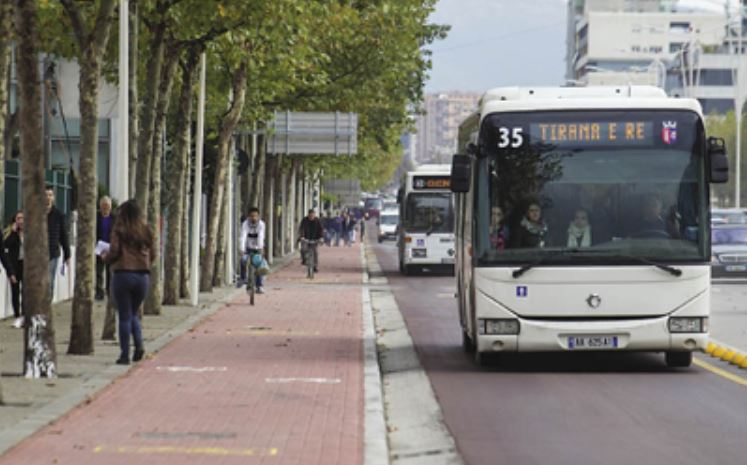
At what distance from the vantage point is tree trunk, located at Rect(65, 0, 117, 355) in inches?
728

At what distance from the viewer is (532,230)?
723 inches

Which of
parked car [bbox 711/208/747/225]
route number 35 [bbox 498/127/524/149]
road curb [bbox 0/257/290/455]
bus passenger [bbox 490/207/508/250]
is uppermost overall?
route number 35 [bbox 498/127/524/149]

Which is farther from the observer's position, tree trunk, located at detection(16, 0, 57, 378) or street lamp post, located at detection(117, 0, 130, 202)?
street lamp post, located at detection(117, 0, 130, 202)

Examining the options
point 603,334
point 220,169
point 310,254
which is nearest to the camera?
point 603,334

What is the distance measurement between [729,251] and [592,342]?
89.9 ft

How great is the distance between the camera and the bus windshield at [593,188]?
1822 cm

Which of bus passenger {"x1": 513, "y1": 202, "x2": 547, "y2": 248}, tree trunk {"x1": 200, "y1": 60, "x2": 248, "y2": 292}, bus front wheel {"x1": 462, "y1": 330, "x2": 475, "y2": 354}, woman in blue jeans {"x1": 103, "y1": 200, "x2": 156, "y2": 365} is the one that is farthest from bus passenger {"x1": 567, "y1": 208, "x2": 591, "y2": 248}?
tree trunk {"x1": 200, "y1": 60, "x2": 248, "y2": 292}

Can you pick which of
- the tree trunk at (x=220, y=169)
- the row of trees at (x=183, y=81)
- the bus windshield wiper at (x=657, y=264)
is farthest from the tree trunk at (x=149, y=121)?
the tree trunk at (x=220, y=169)

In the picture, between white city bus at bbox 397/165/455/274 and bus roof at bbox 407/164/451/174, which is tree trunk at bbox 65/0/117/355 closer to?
white city bus at bbox 397/165/455/274

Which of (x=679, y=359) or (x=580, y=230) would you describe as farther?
(x=679, y=359)

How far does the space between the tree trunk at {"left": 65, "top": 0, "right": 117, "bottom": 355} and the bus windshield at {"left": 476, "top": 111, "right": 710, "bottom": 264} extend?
13.2ft

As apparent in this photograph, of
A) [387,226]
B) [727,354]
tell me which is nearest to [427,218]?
[727,354]

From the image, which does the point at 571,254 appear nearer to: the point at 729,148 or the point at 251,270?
the point at 251,270

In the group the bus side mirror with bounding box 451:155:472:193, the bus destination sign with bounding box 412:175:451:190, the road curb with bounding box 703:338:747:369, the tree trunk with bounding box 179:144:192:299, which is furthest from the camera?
the bus destination sign with bounding box 412:175:451:190
